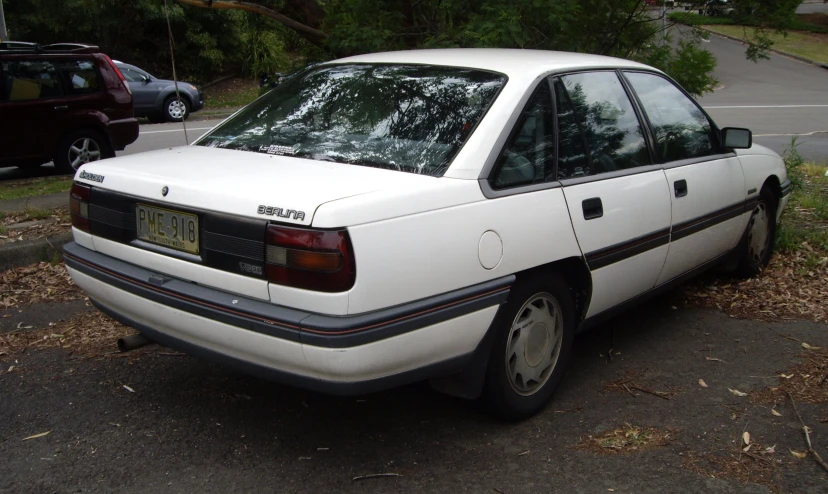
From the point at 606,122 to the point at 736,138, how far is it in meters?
1.30

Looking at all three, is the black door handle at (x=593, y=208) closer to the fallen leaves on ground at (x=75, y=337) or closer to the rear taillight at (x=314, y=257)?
the rear taillight at (x=314, y=257)

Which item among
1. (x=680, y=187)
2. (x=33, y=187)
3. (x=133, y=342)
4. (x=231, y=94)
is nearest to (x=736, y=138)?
(x=680, y=187)

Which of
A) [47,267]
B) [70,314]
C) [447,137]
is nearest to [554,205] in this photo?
[447,137]

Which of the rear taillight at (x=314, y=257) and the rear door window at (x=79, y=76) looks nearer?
the rear taillight at (x=314, y=257)

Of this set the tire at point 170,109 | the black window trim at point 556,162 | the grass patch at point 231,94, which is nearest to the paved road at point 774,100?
the black window trim at point 556,162

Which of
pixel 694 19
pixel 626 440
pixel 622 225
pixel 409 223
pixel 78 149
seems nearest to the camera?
pixel 409 223

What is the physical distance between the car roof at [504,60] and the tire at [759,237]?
1.72 m

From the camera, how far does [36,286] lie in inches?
227

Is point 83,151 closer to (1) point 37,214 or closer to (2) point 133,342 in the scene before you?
(1) point 37,214

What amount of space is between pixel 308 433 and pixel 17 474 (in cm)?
116

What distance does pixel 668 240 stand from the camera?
14.9 ft

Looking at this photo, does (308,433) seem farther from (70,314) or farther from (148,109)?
(148,109)

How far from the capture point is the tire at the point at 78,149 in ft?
36.0

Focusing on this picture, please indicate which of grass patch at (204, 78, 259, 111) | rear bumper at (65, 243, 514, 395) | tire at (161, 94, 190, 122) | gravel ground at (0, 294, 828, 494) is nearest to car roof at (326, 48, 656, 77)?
rear bumper at (65, 243, 514, 395)
